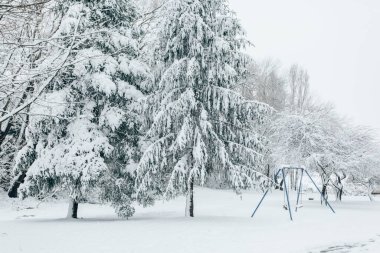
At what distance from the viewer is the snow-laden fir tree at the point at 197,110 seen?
16.4 meters

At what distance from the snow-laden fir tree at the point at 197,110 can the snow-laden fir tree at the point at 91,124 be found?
0.98 meters

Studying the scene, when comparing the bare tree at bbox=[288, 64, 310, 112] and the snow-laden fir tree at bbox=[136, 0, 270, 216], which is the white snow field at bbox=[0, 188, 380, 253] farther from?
the bare tree at bbox=[288, 64, 310, 112]

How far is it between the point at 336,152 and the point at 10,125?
69.1ft

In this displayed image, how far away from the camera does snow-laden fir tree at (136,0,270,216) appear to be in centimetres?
1641

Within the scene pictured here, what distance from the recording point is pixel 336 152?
28.6 m

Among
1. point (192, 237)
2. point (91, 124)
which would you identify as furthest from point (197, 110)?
point (192, 237)

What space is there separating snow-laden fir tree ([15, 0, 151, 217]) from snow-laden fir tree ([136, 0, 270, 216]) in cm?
98

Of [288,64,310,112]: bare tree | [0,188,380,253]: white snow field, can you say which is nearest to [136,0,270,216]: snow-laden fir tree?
[0,188,380,253]: white snow field

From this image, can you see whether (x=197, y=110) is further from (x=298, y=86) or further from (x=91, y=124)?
(x=298, y=86)

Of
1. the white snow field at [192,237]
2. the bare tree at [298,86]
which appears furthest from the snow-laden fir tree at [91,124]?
the bare tree at [298,86]

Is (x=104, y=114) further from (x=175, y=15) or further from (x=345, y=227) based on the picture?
(x=345, y=227)

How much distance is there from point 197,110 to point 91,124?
438cm

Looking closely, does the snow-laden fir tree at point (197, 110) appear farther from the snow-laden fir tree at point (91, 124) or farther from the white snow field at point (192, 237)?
the white snow field at point (192, 237)

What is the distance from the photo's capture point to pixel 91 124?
645 inches
